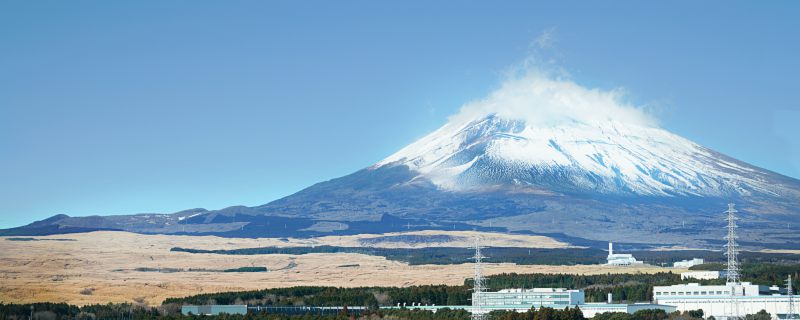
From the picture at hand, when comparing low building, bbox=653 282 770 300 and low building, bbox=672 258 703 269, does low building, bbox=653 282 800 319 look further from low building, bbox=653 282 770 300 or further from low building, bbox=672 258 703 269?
low building, bbox=672 258 703 269

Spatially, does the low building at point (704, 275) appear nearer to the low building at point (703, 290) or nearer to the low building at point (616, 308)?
the low building at point (703, 290)

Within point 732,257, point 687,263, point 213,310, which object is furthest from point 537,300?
point 687,263

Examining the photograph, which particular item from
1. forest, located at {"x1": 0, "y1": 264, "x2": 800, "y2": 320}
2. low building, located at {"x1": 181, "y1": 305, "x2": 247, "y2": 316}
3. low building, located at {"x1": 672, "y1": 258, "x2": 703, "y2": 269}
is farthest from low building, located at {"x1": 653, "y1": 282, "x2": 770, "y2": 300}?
low building, located at {"x1": 672, "y1": 258, "x2": 703, "y2": 269}

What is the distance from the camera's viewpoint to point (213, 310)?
10862cm

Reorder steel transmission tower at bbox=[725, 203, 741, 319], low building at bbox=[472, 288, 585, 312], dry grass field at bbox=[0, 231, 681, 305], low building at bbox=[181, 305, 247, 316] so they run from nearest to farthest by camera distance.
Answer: steel transmission tower at bbox=[725, 203, 741, 319], low building at bbox=[181, 305, 247, 316], low building at bbox=[472, 288, 585, 312], dry grass field at bbox=[0, 231, 681, 305]

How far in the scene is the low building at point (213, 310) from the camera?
108062 millimetres

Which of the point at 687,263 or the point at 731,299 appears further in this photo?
the point at 687,263


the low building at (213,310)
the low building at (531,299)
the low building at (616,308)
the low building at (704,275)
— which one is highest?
the low building at (704,275)

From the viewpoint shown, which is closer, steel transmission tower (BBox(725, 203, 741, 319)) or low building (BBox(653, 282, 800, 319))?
steel transmission tower (BBox(725, 203, 741, 319))

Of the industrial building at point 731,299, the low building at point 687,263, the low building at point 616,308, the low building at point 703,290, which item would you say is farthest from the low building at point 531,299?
the low building at point 687,263

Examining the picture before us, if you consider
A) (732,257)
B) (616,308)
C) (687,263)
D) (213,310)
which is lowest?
(213,310)

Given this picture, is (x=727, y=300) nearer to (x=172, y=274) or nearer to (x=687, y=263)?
(x=687, y=263)

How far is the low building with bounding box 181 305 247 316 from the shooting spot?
108 meters

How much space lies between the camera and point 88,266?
17975 cm
